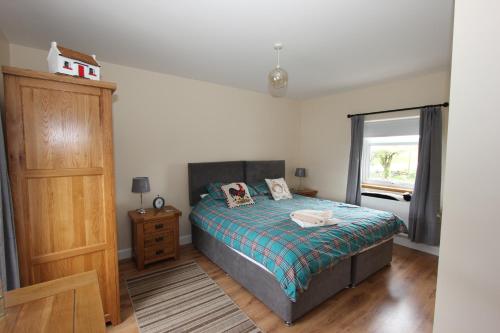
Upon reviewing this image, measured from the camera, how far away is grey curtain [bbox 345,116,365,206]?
3.84m

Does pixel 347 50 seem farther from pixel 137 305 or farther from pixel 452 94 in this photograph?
pixel 137 305

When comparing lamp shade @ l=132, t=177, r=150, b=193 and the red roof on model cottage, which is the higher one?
the red roof on model cottage

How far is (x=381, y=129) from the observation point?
3709 millimetres

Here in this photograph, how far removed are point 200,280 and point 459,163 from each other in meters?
2.50

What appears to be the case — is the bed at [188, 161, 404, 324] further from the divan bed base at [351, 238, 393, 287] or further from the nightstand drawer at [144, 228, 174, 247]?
the nightstand drawer at [144, 228, 174, 247]

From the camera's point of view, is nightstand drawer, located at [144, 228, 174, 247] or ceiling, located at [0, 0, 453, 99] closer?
ceiling, located at [0, 0, 453, 99]

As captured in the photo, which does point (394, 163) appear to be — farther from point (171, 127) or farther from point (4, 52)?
point (4, 52)

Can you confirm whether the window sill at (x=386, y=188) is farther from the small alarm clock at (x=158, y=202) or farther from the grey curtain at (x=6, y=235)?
the grey curtain at (x=6, y=235)

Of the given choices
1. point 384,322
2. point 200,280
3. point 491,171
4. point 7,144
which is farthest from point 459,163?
point 200,280

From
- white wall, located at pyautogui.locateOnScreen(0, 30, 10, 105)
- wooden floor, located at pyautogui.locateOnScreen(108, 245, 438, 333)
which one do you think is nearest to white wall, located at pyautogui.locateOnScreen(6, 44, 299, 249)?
white wall, located at pyautogui.locateOnScreen(0, 30, 10, 105)

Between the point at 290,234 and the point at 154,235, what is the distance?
1.68 meters

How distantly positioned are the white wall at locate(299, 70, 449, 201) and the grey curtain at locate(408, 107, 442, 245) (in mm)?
173

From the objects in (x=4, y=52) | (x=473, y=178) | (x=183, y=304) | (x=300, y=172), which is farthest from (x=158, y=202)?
(x=473, y=178)

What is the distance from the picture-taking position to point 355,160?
3.89 meters
